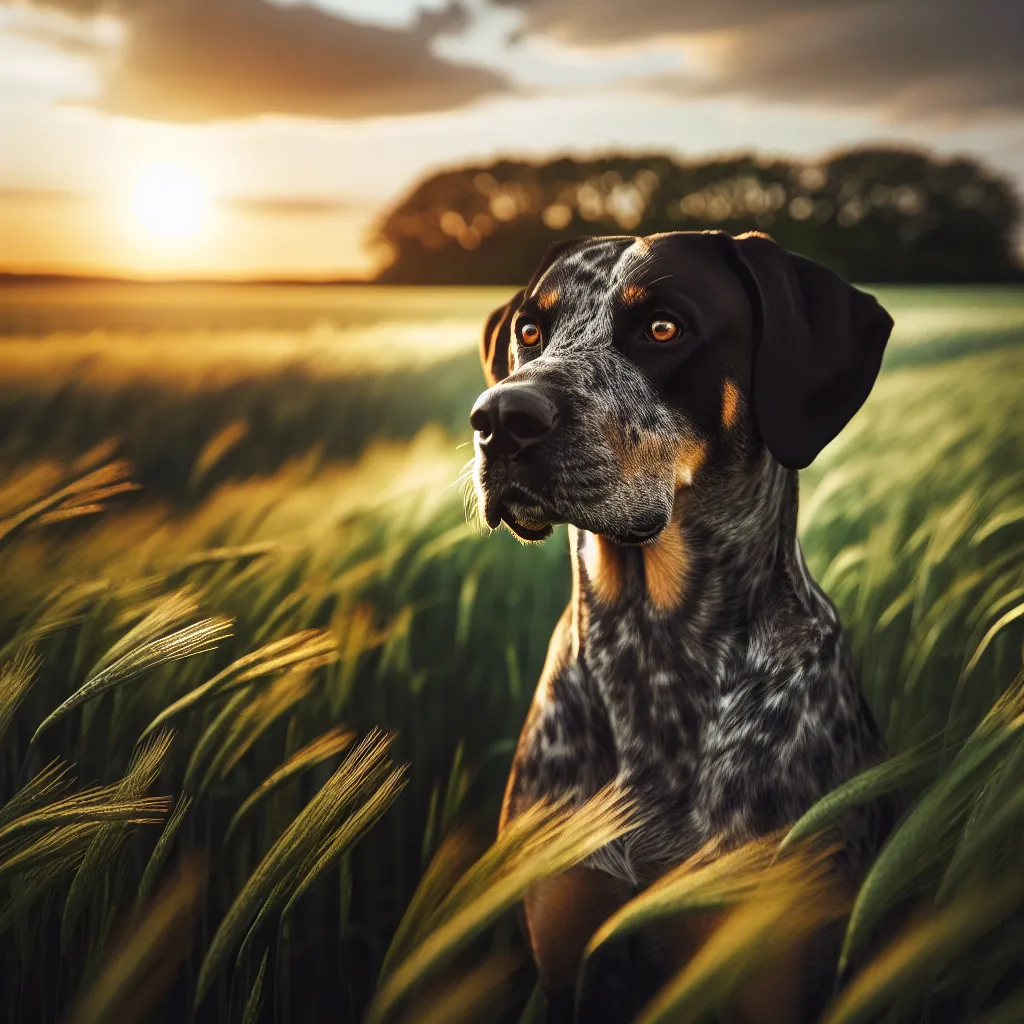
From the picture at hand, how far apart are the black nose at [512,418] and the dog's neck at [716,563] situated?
1.44 ft

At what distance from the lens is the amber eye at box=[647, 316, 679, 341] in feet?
7.06

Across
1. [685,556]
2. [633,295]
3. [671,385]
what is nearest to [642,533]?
[685,556]

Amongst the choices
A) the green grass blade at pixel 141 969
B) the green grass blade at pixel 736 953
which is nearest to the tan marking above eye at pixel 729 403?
the green grass blade at pixel 736 953

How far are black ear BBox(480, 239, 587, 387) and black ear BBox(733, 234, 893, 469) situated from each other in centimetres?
60

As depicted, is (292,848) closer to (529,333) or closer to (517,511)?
(517,511)

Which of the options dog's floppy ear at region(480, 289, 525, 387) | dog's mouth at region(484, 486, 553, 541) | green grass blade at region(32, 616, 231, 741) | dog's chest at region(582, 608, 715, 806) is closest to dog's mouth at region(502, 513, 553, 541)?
dog's mouth at region(484, 486, 553, 541)

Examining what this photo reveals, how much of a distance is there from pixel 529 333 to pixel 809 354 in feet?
2.24

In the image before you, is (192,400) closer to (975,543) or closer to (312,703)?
(312,703)

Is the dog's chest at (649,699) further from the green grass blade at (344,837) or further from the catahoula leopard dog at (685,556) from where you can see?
the green grass blade at (344,837)

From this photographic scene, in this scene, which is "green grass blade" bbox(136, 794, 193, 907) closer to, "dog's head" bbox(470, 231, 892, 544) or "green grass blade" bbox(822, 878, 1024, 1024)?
"dog's head" bbox(470, 231, 892, 544)

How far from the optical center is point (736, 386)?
215 centimetres

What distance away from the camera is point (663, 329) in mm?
2164

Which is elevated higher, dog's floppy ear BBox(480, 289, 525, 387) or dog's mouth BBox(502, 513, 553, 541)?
dog's floppy ear BBox(480, 289, 525, 387)

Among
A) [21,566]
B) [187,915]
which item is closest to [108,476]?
[21,566]
